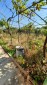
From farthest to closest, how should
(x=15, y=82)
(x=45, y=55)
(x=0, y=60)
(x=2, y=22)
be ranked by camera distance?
1. (x=2, y=22)
2. (x=0, y=60)
3. (x=45, y=55)
4. (x=15, y=82)

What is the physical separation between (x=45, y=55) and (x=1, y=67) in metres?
1.55

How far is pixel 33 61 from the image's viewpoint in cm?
574

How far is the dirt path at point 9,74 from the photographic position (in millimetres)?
4422

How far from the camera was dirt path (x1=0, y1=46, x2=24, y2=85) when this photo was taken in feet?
14.5

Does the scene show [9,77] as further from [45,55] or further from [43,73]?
[45,55]

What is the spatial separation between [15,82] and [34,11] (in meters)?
2.32

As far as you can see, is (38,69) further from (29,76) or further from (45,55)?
(45,55)

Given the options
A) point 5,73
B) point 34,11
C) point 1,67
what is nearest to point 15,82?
point 5,73

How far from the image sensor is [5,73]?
196 inches

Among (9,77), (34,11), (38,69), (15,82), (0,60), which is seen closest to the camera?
(15,82)

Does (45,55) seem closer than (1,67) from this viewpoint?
No

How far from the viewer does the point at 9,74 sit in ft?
16.1

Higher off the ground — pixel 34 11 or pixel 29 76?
pixel 34 11

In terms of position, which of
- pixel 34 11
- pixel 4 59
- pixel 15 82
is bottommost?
pixel 4 59
